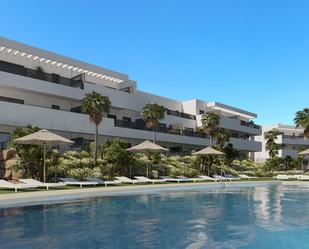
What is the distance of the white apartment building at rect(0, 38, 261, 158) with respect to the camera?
3142cm

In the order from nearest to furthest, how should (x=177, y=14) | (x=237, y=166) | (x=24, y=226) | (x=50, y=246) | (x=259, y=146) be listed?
1. (x=50, y=246)
2. (x=24, y=226)
3. (x=177, y=14)
4. (x=237, y=166)
5. (x=259, y=146)

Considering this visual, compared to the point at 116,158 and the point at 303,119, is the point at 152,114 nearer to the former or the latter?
the point at 116,158

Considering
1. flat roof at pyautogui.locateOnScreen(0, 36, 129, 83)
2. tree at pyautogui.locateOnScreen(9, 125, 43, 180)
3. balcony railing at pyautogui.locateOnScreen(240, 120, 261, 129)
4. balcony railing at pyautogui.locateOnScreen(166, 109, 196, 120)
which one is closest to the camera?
tree at pyautogui.locateOnScreen(9, 125, 43, 180)

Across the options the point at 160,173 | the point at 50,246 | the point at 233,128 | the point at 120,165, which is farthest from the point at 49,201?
the point at 233,128

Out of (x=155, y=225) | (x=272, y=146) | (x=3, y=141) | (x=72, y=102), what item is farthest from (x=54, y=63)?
(x=272, y=146)

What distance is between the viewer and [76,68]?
39.9m

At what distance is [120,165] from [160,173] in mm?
5982

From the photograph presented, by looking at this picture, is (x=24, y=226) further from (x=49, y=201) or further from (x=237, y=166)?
(x=237, y=166)

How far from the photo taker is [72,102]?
38344mm

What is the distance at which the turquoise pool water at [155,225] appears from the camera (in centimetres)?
961

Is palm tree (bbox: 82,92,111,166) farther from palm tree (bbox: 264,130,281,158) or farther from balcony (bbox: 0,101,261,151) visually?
palm tree (bbox: 264,130,281,158)

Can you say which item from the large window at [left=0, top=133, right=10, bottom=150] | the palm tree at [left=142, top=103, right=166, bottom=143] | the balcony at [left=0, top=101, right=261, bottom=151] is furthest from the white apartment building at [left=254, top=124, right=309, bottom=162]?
the large window at [left=0, top=133, right=10, bottom=150]

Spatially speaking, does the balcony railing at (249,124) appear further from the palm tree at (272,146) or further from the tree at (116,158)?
the tree at (116,158)

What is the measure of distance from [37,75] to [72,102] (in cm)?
546
